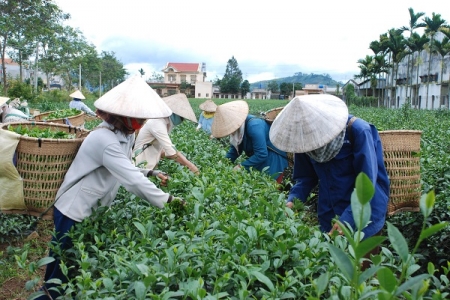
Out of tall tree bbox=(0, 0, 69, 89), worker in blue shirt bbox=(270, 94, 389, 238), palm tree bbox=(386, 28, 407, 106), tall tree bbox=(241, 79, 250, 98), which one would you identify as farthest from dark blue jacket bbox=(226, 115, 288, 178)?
tall tree bbox=(241, 79, 250, 98)

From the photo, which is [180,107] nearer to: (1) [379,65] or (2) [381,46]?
(2) [381,46]

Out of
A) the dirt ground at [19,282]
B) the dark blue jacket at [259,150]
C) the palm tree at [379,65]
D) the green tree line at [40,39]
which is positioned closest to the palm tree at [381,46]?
the palm tree at [379,65]

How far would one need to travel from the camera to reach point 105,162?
2533mm

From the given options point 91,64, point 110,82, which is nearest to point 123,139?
point 91,64

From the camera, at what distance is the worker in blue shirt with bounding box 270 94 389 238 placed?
92.8 inches

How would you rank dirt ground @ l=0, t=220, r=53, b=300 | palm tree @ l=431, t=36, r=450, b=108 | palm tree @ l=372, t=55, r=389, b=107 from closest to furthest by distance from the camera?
dirt ground @ l=0, t=220, r=53, b=300 < palm tree @ l=431, t=36, r=450, b=108 < palm tree @ l=372, t=55, r=389, b=107

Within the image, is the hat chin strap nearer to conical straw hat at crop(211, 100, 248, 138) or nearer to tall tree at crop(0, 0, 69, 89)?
conical straw hat at crop(211, 100, 248, 138)

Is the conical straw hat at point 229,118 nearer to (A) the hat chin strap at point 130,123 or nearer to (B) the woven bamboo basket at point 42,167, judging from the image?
(A) the hat chin strap at point 130,123

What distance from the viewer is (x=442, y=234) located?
3576mm

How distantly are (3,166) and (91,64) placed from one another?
165ft

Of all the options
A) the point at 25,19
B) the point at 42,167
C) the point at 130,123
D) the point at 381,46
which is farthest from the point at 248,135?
the point at 381,46

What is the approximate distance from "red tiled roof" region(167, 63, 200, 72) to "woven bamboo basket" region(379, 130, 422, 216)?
8181 cm

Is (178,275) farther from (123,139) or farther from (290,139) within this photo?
(123,139)

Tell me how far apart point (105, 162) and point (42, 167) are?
1.39 ft
